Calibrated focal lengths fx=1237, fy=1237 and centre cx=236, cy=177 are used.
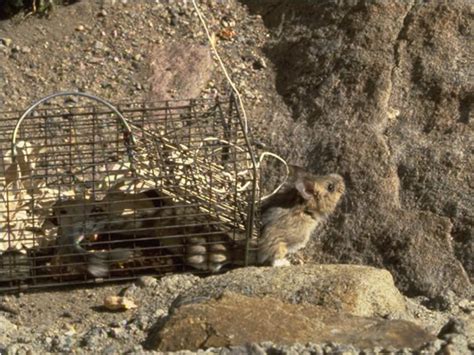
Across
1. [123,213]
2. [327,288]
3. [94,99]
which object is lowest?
[327,288]

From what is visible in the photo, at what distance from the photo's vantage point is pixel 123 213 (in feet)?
24.4

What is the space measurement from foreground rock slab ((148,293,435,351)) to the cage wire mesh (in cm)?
109

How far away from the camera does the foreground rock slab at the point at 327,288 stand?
655 centimetres

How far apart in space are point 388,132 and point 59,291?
2531mm

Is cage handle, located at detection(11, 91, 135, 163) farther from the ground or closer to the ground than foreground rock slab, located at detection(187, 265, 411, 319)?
farther from the ground

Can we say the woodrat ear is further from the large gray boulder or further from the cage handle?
the cage handle

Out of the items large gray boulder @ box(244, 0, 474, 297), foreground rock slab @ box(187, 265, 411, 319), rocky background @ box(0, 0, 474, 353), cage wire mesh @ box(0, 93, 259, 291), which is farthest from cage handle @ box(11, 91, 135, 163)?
large gray boulder @ box(244, 0, 474, 297)

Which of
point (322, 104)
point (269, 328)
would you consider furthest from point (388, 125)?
point (269, 328)

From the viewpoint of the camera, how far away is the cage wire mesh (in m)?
7.32

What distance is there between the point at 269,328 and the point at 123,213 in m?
1.73

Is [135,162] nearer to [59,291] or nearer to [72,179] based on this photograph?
[72,179]

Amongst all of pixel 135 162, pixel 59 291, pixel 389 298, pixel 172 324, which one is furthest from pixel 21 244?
pixel 389 298

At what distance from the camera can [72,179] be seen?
745cm

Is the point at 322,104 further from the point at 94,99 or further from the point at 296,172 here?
the point at 94,99
